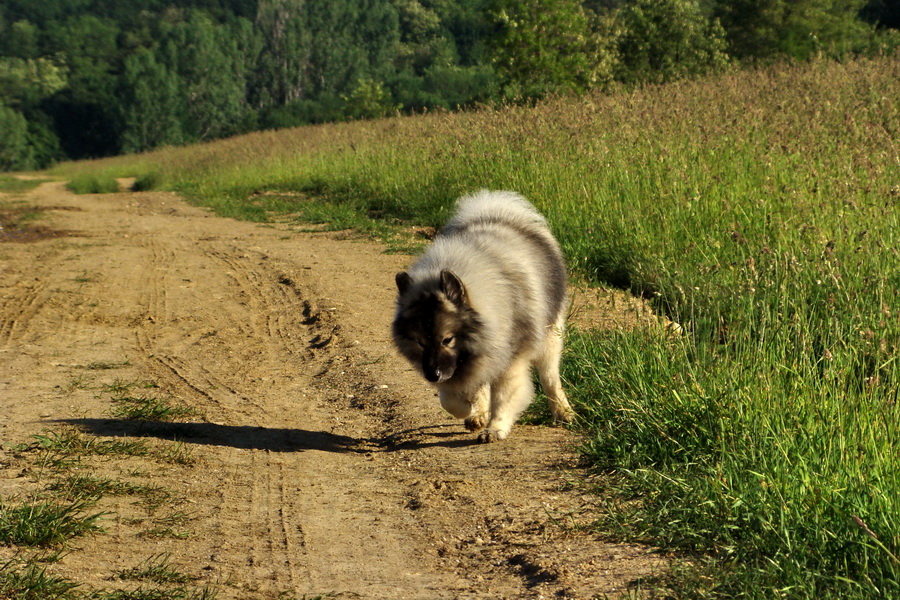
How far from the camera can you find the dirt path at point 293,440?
3.87 m

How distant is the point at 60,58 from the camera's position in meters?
101

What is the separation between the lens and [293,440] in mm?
5773

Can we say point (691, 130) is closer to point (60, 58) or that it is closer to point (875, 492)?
point (875, 492)

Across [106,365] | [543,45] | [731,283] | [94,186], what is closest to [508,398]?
[731,283]

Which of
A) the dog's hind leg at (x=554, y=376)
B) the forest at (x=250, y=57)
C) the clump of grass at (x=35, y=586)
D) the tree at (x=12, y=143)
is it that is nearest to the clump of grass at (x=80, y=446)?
the clump of grass at (x=35, y=586)

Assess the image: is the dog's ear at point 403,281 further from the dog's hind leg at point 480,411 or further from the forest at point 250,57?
the forest at point 250,57

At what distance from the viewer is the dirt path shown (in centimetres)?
387

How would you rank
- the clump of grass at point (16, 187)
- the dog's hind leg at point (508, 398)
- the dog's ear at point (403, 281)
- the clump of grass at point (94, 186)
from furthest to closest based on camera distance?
the clump of grass at point (94, 186), the clump of grass at point (16, 187), the dog's hind leg at point (508, 398), the dog's ear at point (403, 281)

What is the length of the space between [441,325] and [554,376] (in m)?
1.07

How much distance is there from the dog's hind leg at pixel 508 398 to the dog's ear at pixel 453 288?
58 cm

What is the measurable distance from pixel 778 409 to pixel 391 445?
2308mm

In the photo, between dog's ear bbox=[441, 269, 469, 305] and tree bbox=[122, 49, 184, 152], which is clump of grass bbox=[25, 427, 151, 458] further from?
tree bbox=[122, 49, 184, 152]

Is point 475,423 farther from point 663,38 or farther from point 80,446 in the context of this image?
point 663,38

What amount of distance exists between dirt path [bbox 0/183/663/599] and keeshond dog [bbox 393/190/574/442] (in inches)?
11.6
